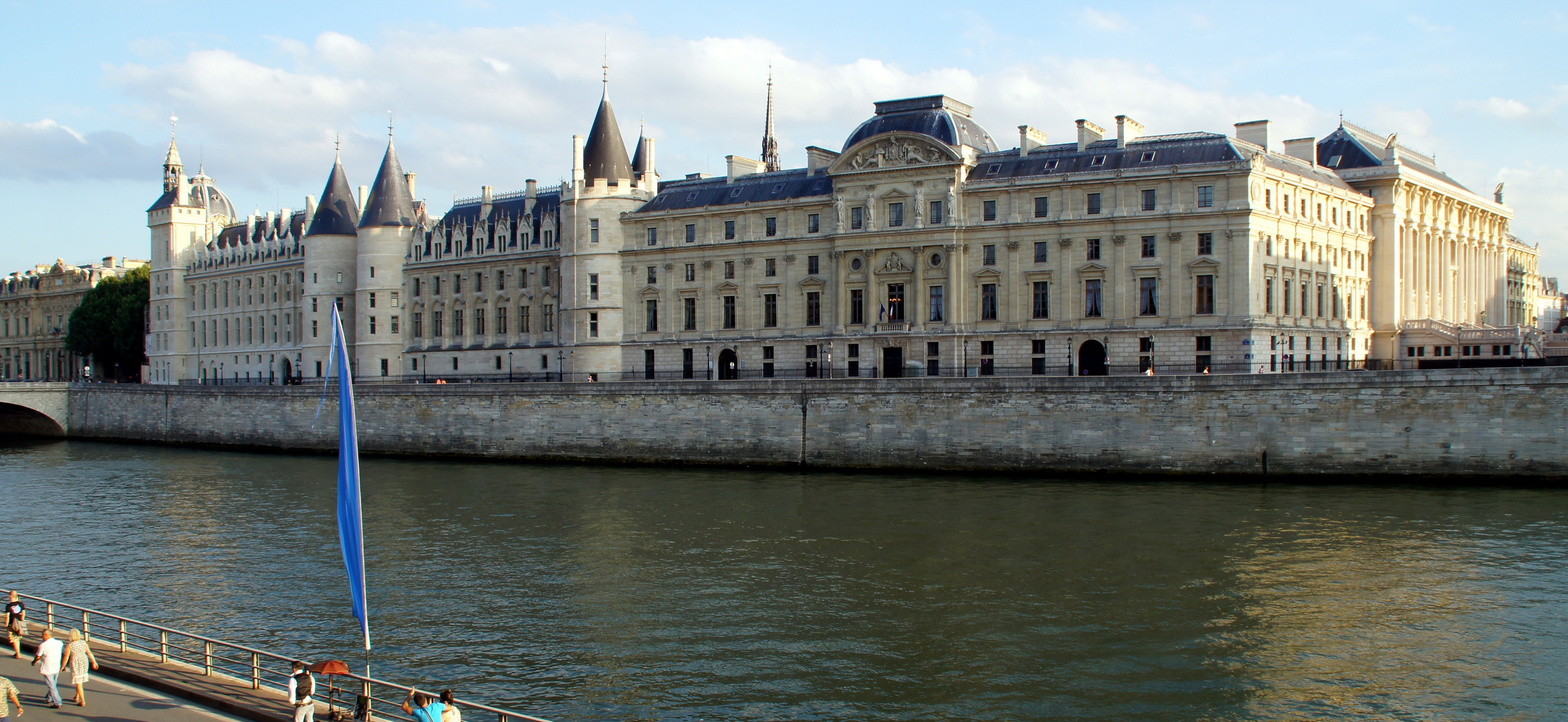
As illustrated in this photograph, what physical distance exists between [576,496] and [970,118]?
3573 centimetres

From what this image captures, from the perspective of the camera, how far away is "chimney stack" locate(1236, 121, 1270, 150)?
6344 cm

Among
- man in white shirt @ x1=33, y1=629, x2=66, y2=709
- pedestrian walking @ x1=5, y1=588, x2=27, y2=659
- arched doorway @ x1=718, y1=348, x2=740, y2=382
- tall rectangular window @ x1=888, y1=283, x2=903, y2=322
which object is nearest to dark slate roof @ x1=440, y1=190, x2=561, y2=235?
arched doorway @ x1=718, y1=348, x2=740, y2=382

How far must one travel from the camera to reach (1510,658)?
21859 mm

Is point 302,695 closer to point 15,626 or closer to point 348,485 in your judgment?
point 348,485

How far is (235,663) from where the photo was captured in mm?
19953

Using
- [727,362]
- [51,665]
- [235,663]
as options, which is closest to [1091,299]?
[727,362]

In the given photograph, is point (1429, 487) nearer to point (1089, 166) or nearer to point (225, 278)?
point (1089, 166)

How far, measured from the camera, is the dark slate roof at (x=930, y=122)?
6575 cm

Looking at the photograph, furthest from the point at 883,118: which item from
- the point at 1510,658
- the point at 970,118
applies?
the point at 1510,658

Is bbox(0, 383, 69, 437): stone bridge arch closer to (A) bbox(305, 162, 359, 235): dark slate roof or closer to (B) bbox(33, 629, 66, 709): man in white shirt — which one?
→ (A) bbox(305, 162, 359, 235): dark slate roof

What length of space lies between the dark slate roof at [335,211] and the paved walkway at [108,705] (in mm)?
79469

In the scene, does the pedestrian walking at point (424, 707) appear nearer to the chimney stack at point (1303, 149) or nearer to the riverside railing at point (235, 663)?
the riverside railing at point (235, 663)

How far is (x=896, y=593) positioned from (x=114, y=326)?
352 ft

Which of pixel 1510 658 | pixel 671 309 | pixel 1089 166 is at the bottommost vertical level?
pixel 1510 658
